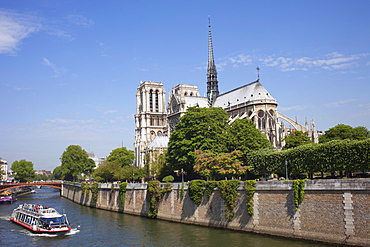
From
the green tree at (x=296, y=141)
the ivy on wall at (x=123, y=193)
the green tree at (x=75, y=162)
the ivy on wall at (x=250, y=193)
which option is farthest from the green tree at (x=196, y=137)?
the green tree at (x=75, y=162)

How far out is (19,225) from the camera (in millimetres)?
45438

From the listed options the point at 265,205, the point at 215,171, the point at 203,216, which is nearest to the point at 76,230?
the point at 203,216

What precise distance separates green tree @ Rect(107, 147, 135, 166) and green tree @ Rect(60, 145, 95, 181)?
9118 mm

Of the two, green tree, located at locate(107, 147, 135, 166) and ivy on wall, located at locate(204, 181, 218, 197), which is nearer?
ivy on wall, located at locate(204, 181, 218, 197)

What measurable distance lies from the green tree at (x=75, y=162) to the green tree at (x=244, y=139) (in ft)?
223

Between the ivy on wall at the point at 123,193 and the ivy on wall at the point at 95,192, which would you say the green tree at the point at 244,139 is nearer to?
the ivy on wall at the point at 123,193

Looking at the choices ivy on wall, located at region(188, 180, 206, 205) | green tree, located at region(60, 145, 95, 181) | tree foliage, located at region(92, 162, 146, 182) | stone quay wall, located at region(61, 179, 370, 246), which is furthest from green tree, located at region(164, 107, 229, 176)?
green tree, located at region(60, 145, 95, 181)

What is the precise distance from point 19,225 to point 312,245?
108 feet

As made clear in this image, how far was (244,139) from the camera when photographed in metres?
50.0

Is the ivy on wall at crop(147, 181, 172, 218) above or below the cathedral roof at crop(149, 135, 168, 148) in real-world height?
below

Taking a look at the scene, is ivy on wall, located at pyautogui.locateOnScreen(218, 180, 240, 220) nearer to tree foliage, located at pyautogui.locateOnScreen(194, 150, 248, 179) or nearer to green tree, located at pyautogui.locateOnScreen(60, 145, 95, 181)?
tree foliage, located at pyautogui.locateOnScreen(194, 150, 248, 179)

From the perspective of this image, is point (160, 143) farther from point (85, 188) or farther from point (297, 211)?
point (297, 211)

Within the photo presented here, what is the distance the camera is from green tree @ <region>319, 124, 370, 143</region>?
6694 centimetres

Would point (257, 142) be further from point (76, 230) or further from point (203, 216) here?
point (76, 230)
